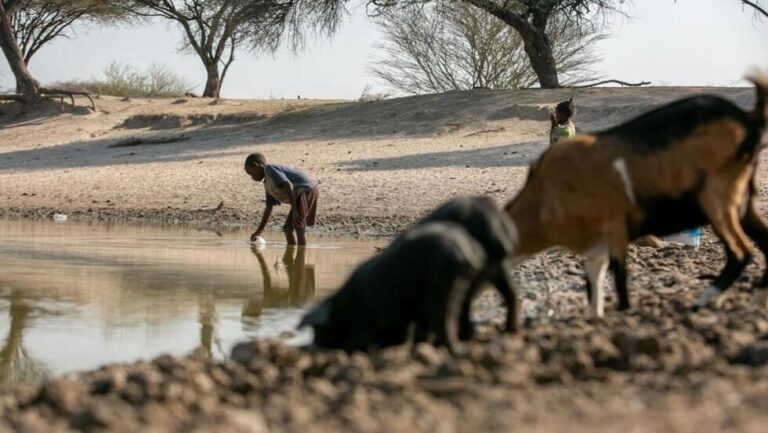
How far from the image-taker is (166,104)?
1251 inches

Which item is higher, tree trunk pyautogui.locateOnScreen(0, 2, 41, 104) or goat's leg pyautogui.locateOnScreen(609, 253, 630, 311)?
tree trunk pyautogui.locateOnScreen(0, 2, 41, 104)

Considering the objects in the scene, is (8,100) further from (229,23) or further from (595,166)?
(595,166)

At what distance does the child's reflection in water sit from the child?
255 millimetres

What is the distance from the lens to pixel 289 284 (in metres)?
11.5

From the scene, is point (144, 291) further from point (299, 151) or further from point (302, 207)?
point (299, 151)

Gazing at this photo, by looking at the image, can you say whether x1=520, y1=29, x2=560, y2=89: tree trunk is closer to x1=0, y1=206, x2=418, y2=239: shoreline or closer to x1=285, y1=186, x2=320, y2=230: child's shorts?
x1=0, y1=206, x2=418, y2=239: shoreline

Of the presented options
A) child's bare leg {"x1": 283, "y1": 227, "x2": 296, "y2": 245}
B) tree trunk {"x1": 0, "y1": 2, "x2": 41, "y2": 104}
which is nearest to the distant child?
child's bare leg {"x1": 283, "y1": 227, "x2": 296, "y2": 245}

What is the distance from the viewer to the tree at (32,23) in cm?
3484

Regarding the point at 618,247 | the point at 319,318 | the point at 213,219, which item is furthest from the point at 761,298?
the point at 213,219

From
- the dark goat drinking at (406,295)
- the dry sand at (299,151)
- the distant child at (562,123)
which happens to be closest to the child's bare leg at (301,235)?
the dry sand at (299,151)

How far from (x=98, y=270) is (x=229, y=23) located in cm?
2360

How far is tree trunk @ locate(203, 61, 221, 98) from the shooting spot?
38594mm

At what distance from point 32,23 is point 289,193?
27.1 metres

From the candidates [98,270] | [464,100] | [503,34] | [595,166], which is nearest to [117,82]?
[503,34]
